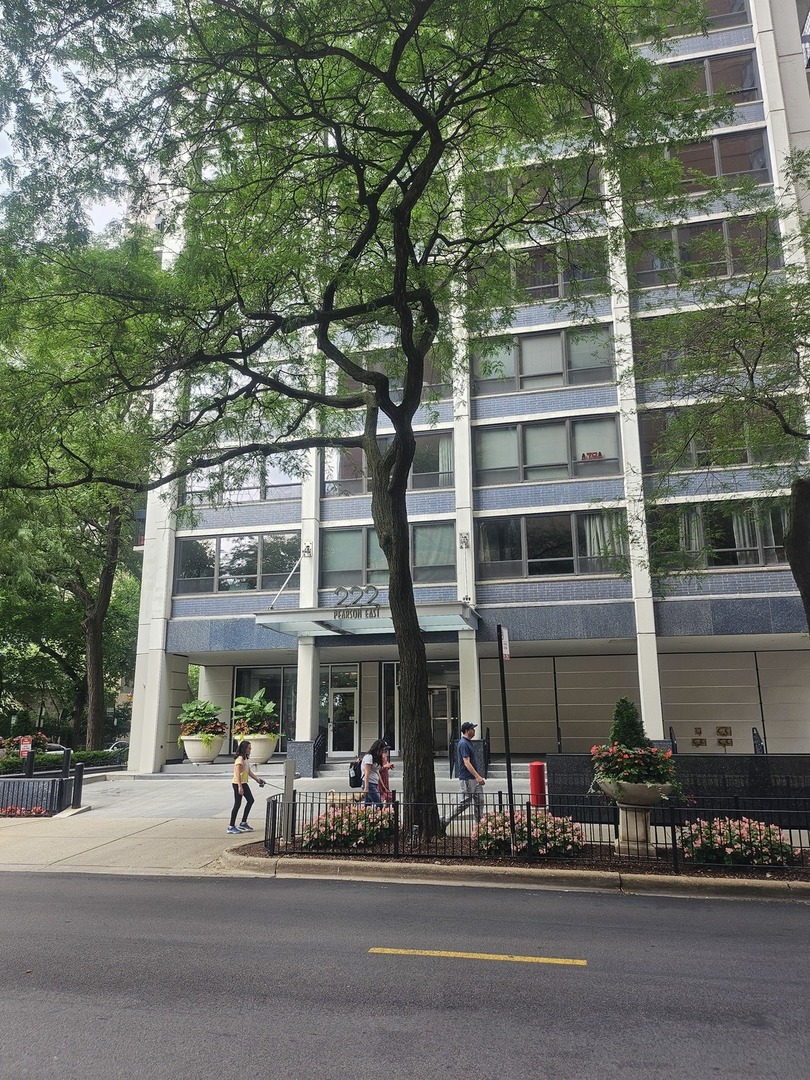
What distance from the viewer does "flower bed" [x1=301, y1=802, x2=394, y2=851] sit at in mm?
10594

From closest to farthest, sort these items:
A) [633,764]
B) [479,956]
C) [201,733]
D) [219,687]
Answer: [479,956] < [633,764] < [201,733] < [219,687]

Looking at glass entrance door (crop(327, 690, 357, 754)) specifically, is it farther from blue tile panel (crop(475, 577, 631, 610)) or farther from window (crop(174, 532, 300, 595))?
blue tile panel (crop(475, 577, 631, 610))

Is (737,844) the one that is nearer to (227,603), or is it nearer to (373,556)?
(373,556)

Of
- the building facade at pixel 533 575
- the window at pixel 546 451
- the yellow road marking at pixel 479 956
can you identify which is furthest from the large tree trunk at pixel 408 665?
the window at pixel 546 451

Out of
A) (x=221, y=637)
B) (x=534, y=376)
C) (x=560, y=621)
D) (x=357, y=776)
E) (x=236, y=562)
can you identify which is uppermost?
(x=534, y=376)

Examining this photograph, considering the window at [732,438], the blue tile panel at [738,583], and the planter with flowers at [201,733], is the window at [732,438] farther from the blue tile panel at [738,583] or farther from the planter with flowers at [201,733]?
the planter with flowers at [201,733]

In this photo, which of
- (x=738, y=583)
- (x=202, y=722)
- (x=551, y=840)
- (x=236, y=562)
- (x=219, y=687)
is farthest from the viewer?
(x=219, y=687)

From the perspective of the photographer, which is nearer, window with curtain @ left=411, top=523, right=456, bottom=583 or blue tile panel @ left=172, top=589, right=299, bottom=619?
window with curtain @ left=411, top=523, right=456, bottom=583

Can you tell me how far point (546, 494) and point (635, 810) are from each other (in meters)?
14.2

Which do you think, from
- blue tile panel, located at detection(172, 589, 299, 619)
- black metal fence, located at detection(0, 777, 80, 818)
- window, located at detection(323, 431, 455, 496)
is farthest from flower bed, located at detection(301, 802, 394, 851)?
window, located at detection(323, 431, 455, 496)

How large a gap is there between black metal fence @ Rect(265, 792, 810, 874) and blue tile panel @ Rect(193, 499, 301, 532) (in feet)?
49.8

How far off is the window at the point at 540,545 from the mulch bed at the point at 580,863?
43.4 ft

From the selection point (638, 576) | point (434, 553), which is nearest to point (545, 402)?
point (434, 553)

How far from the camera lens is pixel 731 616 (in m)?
21.5
